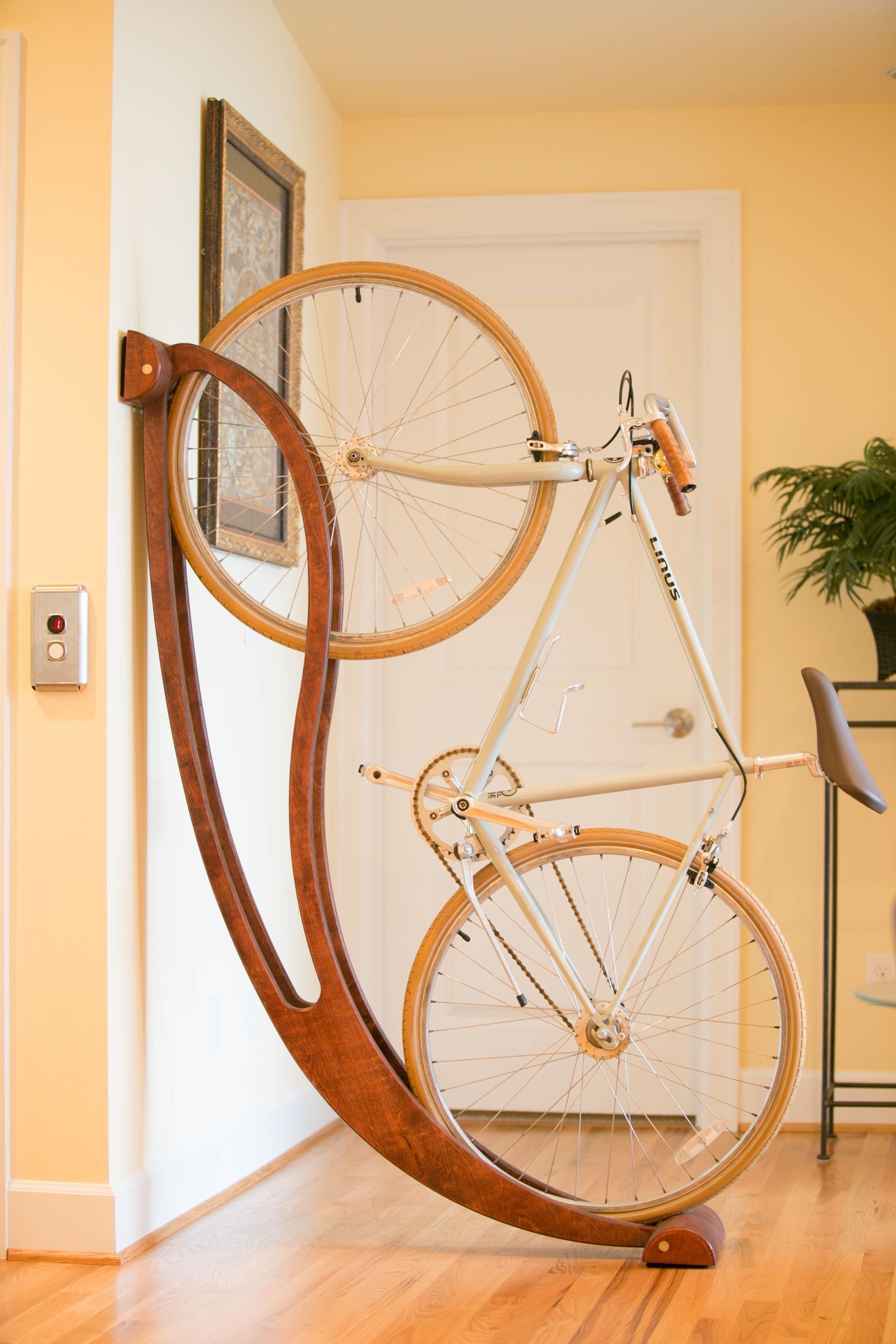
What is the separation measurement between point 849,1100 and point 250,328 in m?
2.26

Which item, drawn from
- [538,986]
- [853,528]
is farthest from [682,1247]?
[853,528]

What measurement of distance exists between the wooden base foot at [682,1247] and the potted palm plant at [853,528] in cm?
133

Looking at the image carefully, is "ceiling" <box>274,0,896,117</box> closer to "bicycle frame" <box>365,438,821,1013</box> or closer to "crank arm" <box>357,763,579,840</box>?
"bicycle frame" <box>365,438,821,1013</box>

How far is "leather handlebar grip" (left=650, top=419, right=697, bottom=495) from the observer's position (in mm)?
1970

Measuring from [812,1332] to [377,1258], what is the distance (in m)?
0.71

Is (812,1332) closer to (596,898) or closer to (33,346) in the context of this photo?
(596,898)

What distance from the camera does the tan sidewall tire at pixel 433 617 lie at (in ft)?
6.74

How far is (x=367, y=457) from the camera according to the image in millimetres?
2041

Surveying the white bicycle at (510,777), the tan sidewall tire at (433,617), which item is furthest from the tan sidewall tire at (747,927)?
the tan sidewall tire at (433,617)

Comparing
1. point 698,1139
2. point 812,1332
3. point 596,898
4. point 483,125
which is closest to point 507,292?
point 483,125

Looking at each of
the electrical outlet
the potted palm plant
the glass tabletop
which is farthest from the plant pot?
the glass tabletop

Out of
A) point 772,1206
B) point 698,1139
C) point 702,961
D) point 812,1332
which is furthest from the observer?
point 702,961

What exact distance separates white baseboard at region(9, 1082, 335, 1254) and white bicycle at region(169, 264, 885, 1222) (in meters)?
0.44

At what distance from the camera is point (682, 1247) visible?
2012mm
